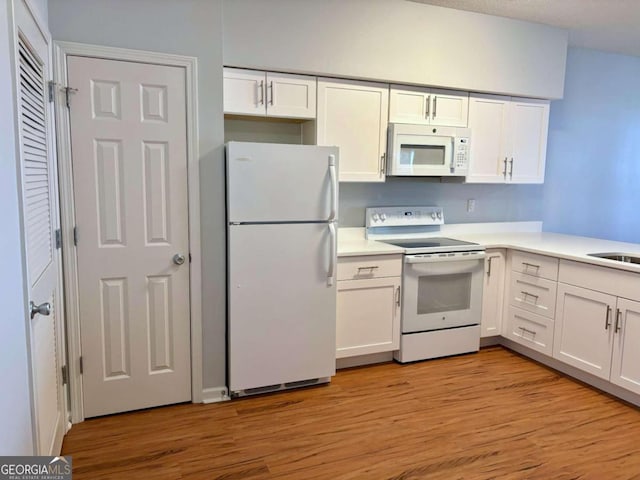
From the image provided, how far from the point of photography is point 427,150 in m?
3.55

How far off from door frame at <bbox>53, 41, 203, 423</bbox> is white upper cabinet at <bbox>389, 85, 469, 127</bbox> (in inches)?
59.9

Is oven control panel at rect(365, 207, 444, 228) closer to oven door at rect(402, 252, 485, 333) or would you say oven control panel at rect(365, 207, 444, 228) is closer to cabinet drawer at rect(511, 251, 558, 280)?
oven door at rect(402, 252, 485, 333)

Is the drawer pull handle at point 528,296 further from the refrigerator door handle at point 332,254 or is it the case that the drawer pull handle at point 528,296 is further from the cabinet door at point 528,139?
the refrigerator door handle at point 332,254

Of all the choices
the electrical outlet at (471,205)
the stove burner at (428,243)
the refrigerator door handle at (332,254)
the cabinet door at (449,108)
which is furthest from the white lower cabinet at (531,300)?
the refrigerator door handle at (332,254)

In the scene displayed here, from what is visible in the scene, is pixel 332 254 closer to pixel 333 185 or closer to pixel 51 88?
pixel 333 185

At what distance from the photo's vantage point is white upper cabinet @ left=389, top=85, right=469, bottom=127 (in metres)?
3.44

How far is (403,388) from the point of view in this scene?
3049 mm

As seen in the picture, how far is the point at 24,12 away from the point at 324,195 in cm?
172

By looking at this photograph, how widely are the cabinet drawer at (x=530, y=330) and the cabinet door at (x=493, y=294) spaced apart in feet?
0.31

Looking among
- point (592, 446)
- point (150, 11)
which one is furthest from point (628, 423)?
point (150, 11)

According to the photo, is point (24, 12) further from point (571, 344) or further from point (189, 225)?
point (571, 344)

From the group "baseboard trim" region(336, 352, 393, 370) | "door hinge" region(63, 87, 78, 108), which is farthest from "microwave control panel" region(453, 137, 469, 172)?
"door hinge" region(63, 87, 78, 108)

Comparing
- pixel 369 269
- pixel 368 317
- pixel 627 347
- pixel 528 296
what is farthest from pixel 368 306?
pixel 627 347

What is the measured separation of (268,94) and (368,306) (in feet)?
5.24
